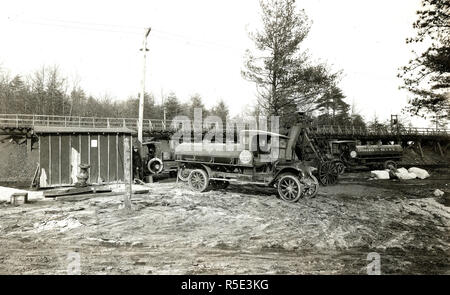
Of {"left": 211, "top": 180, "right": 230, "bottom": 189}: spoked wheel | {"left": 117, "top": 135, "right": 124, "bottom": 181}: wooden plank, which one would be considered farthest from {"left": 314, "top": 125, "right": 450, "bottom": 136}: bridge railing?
{"left": 117, "top": 135, "right": 124, "bottom": 181}: wooden plank

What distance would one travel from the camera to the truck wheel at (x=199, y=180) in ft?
42.1

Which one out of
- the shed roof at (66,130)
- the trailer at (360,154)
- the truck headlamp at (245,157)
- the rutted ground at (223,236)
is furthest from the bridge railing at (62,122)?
the truck headlamp at (245,157)

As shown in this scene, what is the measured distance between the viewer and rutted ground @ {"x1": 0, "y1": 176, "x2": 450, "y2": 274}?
5402 mm

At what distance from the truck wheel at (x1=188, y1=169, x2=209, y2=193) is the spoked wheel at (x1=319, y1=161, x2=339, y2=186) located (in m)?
6.25

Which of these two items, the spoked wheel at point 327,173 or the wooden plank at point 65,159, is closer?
the wooden plank at point 65,159

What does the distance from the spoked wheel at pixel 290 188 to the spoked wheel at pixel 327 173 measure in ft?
18.0

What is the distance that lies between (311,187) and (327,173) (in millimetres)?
5095

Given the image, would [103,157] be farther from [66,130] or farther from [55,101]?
[55,101]

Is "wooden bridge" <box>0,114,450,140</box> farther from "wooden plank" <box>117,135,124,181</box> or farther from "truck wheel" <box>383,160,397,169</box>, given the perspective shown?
"wooden plank" <box>117,135,124,181</box>

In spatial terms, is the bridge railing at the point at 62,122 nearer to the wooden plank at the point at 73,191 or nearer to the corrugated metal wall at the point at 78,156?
the corrugated metal wall at the point at 78,156

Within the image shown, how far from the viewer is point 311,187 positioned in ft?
38.7

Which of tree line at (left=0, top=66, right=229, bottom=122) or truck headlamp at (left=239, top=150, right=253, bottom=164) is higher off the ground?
tree line at (left=0, top=66, right=229, bottom=122)

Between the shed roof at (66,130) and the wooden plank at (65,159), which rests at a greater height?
the shed roof at (66,130)
